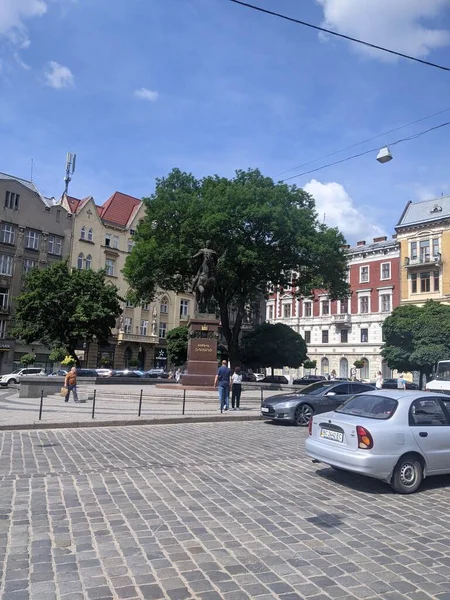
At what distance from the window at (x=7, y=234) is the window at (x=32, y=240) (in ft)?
5.47

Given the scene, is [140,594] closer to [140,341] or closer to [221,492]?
[221,492]

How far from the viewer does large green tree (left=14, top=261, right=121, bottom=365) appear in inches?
1764

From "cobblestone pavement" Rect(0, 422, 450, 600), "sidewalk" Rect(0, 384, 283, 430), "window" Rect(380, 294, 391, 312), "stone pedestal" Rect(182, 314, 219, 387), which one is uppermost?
"window" Rect(380, 294, 391, 312)

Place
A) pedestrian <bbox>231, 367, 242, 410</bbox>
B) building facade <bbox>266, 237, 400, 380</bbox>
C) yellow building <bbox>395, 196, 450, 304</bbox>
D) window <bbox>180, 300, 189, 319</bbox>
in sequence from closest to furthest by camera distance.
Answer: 1. pedestrian <bbox>231, 367, 242, 410</bbox>
2. yellow building <bbox>395, 196, 450, 304</bbox>
3. building facade <bbox>266, 237, 400, 380</bbox>
4. window <bbox>180, 300, 189, 319</bbox>

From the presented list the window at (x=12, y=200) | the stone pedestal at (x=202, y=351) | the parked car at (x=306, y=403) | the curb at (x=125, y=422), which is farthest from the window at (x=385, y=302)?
the curb at (x=125, y=422)

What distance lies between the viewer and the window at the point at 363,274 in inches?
2709

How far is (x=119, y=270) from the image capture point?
65.8 meters

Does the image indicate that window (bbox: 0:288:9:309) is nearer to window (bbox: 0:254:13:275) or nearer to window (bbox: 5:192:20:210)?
window (bbox: 0:254:13:275)

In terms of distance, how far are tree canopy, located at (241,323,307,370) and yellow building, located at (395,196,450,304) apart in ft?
67.0

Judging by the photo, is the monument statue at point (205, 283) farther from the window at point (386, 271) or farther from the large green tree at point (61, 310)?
the window at point (386, 271)

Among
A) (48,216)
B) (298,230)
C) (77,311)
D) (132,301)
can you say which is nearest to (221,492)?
(298,230)

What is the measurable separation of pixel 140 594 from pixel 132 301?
3486 cm

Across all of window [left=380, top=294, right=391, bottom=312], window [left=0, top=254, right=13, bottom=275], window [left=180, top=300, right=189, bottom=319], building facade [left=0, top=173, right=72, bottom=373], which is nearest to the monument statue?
building facade [left=0, top=173, right=72, bottom=373]

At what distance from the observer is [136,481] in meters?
7.43
